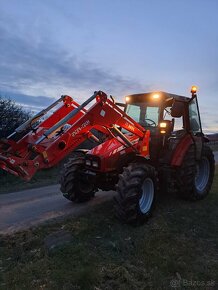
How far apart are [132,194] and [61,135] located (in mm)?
1720

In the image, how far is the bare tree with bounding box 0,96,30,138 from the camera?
53.4 ft

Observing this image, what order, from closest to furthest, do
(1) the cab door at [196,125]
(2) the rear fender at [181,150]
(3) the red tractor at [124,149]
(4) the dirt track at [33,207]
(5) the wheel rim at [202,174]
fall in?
(3) the red tractor at [124,149]
(4) the dirt track at [33,207]
(2) the rear fender at [181,150]
(1) the cab door at [196,125]
(5) the wheel rim at [202,174]

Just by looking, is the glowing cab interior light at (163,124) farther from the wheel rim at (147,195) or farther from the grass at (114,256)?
the grass at (114,256)

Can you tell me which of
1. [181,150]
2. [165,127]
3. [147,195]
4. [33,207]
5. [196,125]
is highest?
[196,125]

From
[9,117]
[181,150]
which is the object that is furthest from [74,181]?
[9,117]

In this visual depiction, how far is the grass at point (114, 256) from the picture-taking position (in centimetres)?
467

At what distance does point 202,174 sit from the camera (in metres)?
9.66

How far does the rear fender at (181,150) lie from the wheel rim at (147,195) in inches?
45.4

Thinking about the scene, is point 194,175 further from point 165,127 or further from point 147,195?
point 147,195

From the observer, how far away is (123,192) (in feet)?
21.5

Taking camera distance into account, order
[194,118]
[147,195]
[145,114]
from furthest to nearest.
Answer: [194,118], [145,114], [147,195]

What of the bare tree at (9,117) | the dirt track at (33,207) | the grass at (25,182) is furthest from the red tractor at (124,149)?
the bare tree at (9,117)

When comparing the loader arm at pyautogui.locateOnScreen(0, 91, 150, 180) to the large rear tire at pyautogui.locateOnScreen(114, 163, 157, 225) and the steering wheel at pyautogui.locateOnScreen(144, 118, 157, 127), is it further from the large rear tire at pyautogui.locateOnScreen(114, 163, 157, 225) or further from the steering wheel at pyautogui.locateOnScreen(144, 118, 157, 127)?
the large rear tire at pyautogui.locateOnScreen(114, 163, 157, 225)

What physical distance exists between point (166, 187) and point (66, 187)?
2.36 m
